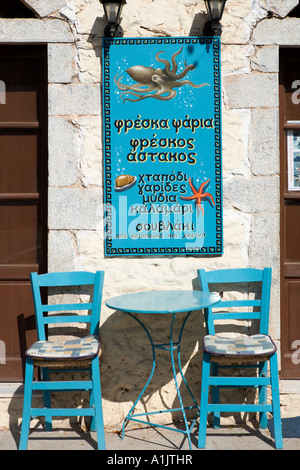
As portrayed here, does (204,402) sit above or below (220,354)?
below

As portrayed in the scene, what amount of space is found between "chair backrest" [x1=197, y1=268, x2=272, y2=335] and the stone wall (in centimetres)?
12

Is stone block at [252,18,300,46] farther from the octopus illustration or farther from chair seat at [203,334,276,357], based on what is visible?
chair seat at [203,334,276,357]

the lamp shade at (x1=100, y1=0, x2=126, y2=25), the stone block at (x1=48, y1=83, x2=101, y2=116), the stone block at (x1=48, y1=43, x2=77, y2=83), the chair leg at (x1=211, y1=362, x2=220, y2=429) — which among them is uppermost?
the lamp shade at (x1=100, y1=0, x2=126, y2=25)

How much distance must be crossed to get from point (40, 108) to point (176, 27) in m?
1.16

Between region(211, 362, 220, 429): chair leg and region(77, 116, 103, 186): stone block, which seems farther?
region(77, 116, 103, 186): stone block

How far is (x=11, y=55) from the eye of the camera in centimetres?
379

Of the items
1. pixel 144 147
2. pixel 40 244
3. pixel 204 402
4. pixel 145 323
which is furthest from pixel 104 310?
pixel 144 147

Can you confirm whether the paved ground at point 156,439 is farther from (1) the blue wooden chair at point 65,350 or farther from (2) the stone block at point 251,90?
(2) the stone block at point 251,90

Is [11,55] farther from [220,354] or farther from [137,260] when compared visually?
[220,354]

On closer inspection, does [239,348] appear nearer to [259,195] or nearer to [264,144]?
[259,195]

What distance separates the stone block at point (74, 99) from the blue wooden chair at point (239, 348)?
1.41 m

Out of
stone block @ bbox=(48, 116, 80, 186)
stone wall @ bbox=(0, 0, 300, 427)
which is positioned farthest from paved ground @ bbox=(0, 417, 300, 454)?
stone block @ bbox=(48, 116, 80, 186)

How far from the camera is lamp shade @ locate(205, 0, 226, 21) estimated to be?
3.47 m

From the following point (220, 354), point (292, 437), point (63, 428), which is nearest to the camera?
point (220, 354)
